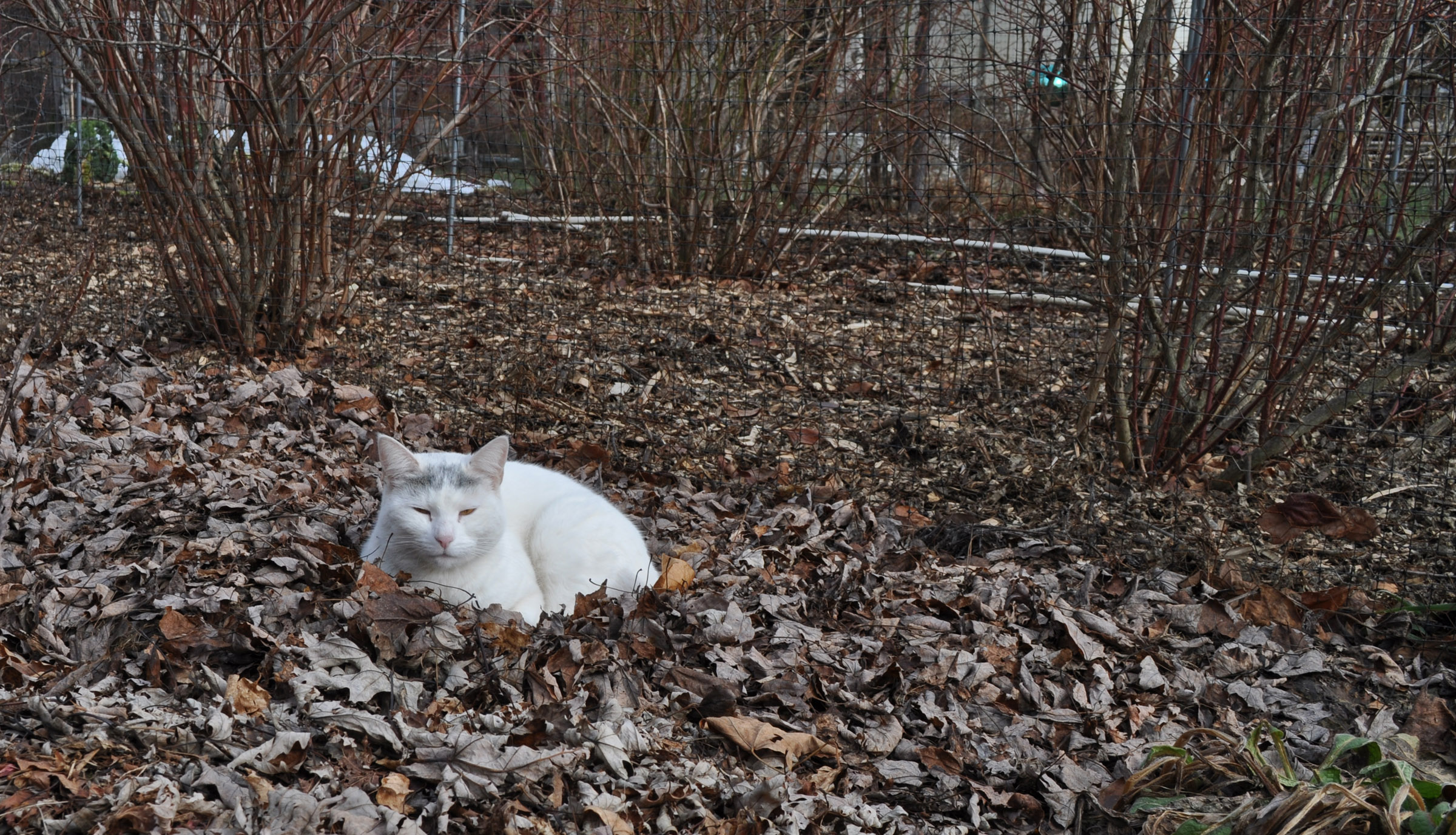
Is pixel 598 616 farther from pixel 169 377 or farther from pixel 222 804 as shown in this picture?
pixel 169 377

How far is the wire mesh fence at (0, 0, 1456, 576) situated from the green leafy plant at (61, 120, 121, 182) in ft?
5.17

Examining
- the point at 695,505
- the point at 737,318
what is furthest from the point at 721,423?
the point at 737,318

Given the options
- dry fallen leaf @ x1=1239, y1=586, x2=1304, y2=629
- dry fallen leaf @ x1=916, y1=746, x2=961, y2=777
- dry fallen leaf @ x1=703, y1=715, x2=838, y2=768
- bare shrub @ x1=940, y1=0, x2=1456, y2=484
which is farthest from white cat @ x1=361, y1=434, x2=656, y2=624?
bare shrub @ x1=940, y1=0, x2=1456, y2=484

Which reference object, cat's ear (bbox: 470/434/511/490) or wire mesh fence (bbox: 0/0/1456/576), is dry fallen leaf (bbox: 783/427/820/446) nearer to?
wire mesh fence (bbox: 0/0/1456/576)

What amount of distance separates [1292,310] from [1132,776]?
2.32 meters

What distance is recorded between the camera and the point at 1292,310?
423cm

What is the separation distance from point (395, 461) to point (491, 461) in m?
0.28

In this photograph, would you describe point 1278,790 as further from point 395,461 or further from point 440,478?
point 395,461

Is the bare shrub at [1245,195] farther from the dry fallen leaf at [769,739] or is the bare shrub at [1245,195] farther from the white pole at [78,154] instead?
the white pole at [78,154]

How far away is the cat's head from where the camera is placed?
3.07m

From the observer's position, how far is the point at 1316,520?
4.12m

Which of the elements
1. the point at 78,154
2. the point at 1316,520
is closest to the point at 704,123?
the point at 78,154

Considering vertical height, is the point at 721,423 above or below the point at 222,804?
above

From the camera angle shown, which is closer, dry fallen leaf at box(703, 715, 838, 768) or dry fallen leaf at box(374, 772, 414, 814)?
dry fallen leaf at box(374, 772, 414, 814)
